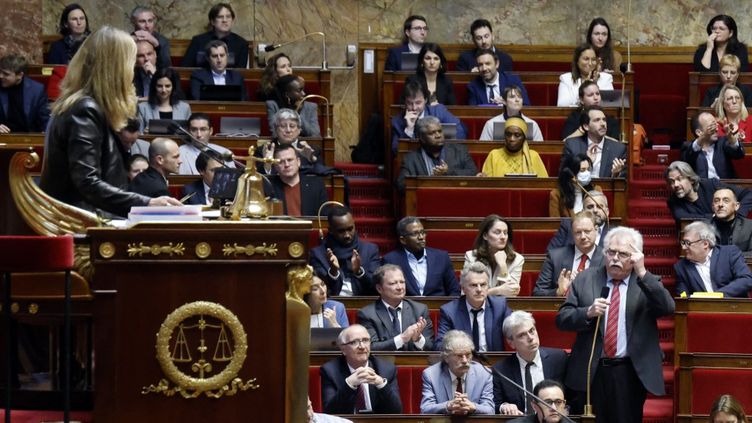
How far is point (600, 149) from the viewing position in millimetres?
9141

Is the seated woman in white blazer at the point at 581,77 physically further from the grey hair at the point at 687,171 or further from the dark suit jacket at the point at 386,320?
the dark suit jacket at the point at 386,320

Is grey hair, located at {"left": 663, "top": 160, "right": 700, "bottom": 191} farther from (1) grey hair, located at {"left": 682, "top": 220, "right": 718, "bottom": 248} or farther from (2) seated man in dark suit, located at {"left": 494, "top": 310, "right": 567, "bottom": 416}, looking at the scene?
(2) seated man in dark suit, located at {"left": 494, "top": 310, "right": 567, "bottom": 416}

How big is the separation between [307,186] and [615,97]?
8.25 ft

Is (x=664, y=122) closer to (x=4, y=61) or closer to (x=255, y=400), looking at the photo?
(x=4, y=61)

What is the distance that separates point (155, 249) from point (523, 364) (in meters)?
3.62

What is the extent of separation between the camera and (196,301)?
3.09m

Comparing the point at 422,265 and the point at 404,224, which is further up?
the point at 404,224

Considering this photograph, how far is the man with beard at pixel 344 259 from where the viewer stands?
7.54 metres

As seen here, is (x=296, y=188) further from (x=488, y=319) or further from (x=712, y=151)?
(x=712, y=151)

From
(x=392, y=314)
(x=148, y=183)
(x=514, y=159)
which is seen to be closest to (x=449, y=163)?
(x=514, y=159)

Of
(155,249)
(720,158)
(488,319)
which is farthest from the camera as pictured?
(720,158)

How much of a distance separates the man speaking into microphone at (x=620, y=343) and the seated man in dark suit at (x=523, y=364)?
0.09m

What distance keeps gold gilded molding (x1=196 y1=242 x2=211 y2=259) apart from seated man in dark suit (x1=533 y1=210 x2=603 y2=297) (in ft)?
14.9

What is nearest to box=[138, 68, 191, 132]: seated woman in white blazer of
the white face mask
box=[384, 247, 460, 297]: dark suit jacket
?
box=[384, 247, 460, 297]: dark suit jacket
